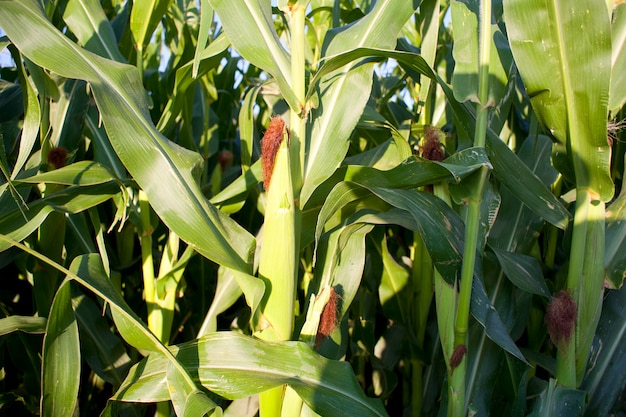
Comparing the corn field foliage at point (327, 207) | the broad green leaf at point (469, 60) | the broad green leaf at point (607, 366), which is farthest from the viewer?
the broad green leaf at point (607, 366)

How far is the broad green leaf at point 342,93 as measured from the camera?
160cm

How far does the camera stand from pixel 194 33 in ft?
10.5

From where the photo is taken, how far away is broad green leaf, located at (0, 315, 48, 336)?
1618 millimetres

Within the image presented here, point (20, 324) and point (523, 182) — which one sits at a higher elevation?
point (523, 182)

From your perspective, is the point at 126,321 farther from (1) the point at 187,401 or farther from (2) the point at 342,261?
(2) the point at 342,261

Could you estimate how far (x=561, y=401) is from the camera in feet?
5.07

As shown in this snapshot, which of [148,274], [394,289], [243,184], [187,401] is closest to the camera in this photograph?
[187,401]

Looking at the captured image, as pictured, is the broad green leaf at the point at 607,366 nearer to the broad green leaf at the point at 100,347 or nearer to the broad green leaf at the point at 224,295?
the broad green leaf at the point at 224,295

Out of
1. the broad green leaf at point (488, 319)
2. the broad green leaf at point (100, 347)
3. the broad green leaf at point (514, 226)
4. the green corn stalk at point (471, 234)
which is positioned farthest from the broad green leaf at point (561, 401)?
the broad green leaf at point (100, 347)

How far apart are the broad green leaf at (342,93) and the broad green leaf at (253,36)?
4.8 inches

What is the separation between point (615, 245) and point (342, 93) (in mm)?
892

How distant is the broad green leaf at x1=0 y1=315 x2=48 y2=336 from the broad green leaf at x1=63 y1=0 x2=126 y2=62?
2.92ft

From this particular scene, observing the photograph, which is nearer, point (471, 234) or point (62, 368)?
point (471, 234)

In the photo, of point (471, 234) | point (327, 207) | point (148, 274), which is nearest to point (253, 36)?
point (327, 207)
